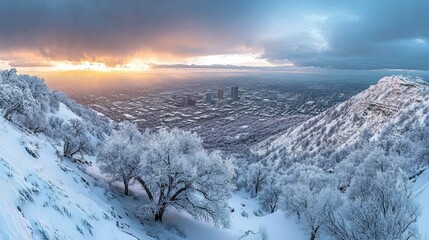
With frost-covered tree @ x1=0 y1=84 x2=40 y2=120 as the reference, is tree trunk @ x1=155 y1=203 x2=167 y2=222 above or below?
below

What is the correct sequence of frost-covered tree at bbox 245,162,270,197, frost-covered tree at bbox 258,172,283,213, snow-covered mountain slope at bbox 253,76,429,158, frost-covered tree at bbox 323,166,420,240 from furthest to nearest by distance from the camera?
1. snow-covered mountain slope at bbox 253,76,429,158
2. frost-covered tree at bbox 245,162,270,197
3. frost-covered tree at bbox 258,172,283,213
4. frost-covered tree at bbox 323,166,420,240

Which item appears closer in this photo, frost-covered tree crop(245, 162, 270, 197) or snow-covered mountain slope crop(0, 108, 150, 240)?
snow-covered mountain slope crop(0, 108, 150, 240)

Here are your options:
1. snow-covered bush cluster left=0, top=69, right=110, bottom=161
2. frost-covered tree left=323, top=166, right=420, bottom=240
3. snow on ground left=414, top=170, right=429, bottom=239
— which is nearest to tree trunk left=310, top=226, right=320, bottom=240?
snow on ground left=414, top=170, right=429, bottom=239

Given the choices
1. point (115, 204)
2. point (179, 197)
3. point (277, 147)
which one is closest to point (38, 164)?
point (115, 204)

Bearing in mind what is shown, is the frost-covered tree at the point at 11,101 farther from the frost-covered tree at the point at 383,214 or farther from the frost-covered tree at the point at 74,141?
the frost-covered tree at the point at 383,214

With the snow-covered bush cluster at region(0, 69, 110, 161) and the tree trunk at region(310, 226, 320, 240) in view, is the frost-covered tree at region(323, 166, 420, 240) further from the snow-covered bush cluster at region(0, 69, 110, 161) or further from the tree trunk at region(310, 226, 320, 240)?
the snow-covered bush cluster at region(0, 69, 110, 161)

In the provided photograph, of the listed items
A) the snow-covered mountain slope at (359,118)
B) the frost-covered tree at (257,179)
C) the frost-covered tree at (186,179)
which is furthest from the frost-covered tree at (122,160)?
the snow-covered mountain slope at (359,118)

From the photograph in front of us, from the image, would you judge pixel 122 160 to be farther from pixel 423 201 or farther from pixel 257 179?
pixel 257 179

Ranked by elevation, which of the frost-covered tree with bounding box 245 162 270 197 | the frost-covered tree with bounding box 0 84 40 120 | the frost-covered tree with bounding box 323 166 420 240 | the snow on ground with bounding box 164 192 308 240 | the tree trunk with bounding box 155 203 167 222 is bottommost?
the frost-covered tree with bounding box 245 162 270 197
